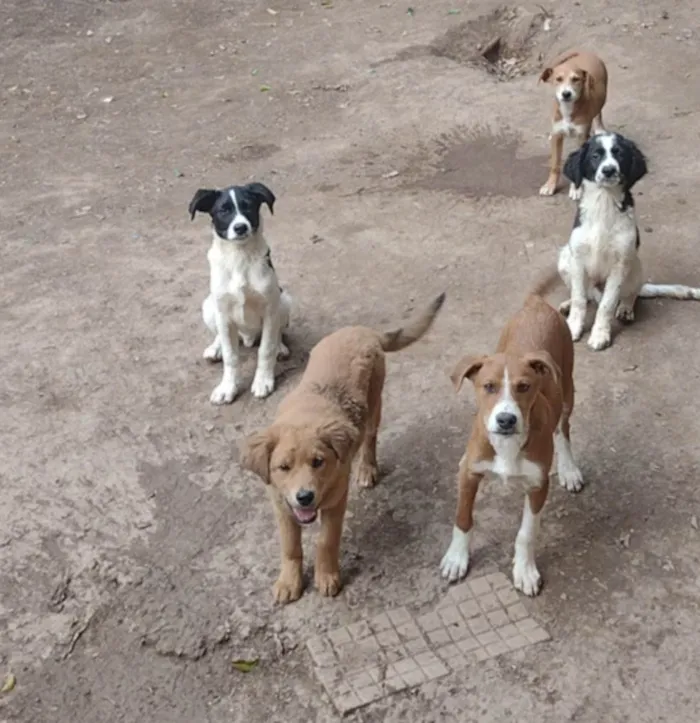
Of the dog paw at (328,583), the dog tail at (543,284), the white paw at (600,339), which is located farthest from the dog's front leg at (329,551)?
the white paw at (600,339)

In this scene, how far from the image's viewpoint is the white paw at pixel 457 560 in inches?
178

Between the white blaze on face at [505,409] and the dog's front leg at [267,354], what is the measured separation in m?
2.23

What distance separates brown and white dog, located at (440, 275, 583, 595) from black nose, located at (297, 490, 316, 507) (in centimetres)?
76

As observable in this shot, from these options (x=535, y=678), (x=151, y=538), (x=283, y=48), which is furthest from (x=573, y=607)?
(x=283, y=48)

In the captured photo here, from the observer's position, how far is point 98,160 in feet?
31.0

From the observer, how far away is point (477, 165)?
8.74m

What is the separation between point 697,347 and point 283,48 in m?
7.49

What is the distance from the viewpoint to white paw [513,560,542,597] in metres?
4.42

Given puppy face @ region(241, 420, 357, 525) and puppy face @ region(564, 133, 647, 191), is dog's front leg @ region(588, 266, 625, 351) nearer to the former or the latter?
puppy face @ region(564, 133, 647, 191)

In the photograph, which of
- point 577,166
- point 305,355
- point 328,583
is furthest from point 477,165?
point 328,583

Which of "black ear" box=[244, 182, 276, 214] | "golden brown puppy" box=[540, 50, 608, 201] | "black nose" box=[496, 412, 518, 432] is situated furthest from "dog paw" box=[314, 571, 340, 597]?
"golden brown puppy" box=[540, 50, 608, 201]

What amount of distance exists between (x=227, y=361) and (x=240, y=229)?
848 mm

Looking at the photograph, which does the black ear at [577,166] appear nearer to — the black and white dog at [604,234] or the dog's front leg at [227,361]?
the black and white dog at [604,234]

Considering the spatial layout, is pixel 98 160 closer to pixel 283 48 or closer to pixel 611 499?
pixel 283 48
